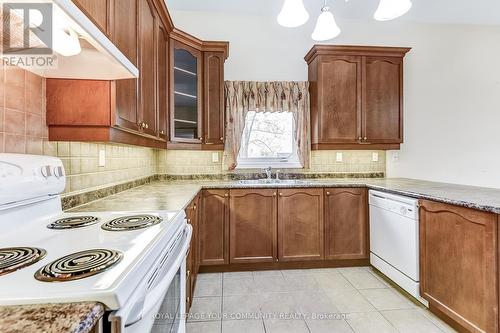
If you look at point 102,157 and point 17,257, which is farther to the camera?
point 102,157

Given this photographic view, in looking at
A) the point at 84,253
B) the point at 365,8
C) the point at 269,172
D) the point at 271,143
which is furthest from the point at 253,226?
the point at 365,8

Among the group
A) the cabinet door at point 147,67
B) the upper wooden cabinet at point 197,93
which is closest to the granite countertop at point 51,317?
the cabinet door at point 147,67

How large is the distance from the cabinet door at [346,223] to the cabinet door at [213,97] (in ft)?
4.32

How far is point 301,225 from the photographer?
8.47 ft

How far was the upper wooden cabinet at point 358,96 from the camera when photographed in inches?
111

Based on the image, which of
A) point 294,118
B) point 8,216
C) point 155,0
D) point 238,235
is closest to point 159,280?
point 8,216

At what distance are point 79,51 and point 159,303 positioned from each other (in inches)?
35.9

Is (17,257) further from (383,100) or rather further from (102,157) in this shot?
(383,100)

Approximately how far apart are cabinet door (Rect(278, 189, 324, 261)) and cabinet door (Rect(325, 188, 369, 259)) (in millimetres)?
83

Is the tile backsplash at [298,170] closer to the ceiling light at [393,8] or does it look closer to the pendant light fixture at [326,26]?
the pendant light fixture at [326,26]

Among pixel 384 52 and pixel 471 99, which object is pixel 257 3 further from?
pixel 471 99

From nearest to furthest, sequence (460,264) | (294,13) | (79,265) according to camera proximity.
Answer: (79,265)
(460,264)
(294,13)

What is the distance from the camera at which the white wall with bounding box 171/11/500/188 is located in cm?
314

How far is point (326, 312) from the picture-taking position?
1872 mm
